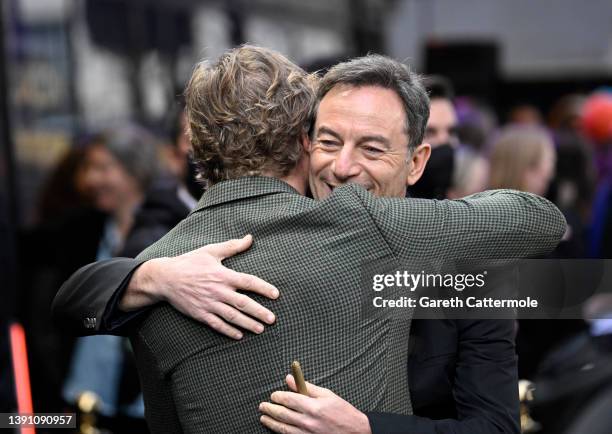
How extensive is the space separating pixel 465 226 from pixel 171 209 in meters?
1.66

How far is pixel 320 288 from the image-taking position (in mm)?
2055

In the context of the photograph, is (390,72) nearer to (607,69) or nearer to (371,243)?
(371,243)

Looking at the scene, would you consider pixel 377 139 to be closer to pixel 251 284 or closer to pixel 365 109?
pixel 365 109

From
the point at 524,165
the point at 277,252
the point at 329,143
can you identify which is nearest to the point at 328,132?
the point at 329,143

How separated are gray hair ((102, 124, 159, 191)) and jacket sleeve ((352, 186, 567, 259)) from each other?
120 inches

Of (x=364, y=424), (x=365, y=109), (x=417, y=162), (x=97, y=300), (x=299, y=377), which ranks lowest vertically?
(x=364, y=424)

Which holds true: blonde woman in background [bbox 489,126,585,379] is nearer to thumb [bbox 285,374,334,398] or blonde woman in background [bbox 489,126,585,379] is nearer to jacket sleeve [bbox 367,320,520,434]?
jacket sleeve [bbox 367,320,520,434]

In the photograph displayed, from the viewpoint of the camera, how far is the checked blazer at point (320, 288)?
206 cm

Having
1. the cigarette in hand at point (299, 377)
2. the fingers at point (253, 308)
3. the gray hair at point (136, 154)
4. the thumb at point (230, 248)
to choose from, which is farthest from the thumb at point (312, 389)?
the gray hair at point (136, 154)

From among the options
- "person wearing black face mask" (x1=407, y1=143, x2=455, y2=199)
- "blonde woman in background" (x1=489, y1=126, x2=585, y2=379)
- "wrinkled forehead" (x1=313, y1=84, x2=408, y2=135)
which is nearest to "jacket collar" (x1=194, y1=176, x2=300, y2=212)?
"wrinkled forehead" (x1=313, y1=84, x2=408, y2=135)

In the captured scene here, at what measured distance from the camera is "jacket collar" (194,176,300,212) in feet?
7.06

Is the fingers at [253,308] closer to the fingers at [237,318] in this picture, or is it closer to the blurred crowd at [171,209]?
the fingers at [237,318]

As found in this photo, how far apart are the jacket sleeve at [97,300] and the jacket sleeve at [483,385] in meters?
0.63

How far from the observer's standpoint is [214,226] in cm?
219
